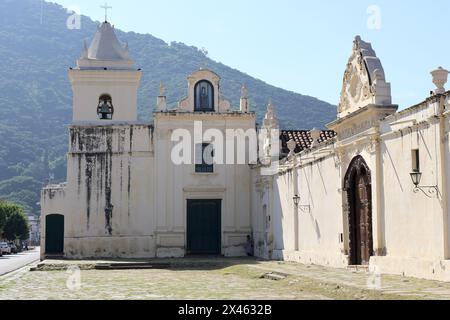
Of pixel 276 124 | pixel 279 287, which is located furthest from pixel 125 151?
pixel 279 287

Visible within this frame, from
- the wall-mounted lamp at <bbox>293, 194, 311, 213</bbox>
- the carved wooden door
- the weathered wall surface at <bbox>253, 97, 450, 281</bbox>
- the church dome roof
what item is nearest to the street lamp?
the weathered wall surface at <bbox>253, 97, 450, 281</bbox>

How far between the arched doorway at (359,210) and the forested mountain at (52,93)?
85660mm

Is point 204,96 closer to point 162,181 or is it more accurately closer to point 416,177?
point 162,181

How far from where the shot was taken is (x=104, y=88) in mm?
36844

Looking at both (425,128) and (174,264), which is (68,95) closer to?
(174,264)

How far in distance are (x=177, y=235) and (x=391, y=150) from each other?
17.7 meters

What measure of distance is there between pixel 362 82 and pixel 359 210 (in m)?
3.59

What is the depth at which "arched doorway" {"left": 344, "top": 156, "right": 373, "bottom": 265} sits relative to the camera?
68.3 ft

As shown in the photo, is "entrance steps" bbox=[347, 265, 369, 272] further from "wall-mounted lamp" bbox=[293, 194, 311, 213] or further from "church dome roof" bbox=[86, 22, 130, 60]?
"church dome roof" bbox=[86, 22, 130, 60]

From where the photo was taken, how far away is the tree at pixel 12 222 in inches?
3116

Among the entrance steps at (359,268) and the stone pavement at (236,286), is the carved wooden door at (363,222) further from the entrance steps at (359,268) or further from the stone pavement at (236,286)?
the stone pavement at (236,286)

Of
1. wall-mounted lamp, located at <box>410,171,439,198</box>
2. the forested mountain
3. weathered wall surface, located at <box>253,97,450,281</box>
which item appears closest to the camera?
weathered wall surface, located at <box>253,97,450,281</box>

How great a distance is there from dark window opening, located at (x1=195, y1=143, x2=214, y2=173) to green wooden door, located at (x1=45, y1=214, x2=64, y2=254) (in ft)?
23.5

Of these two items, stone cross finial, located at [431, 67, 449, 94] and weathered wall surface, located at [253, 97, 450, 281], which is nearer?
weathered wall surface, located at [253, 97, 450, 281]
